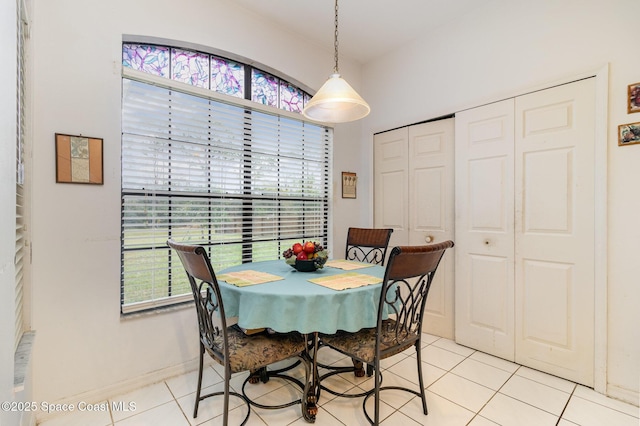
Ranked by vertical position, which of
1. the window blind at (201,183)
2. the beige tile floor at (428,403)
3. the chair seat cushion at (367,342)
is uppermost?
the window blind at (201,183)

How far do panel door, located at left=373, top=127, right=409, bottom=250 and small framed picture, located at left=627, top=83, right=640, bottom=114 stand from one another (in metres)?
1.67

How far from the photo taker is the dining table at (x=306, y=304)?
151cm

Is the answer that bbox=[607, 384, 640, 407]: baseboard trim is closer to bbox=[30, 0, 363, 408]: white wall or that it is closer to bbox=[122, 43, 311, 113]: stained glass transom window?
bbox=[30, 0, 363, 408]: white wall

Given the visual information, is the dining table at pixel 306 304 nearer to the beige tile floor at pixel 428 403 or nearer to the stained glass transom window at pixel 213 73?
the beige tile floor at pixel 428 403

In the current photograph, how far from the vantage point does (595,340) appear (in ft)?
6.58

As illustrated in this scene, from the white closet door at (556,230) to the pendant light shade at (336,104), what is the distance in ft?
4.52

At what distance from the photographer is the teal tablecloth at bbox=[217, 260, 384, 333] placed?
1.51 m

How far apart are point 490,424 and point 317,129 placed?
113 inches

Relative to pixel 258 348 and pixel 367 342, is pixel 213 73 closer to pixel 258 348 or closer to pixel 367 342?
pixel 258 348

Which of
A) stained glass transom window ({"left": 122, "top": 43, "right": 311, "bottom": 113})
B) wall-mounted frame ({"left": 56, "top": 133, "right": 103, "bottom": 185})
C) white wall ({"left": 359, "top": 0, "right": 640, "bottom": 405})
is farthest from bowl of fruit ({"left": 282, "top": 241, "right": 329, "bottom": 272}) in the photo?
white wall ({"left": 359, "top": 0, "right": 640, "bottom": 405})

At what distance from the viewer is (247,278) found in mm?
1845

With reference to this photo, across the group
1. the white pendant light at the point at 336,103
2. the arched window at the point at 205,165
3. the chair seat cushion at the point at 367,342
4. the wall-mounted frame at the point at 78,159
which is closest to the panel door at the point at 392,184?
the arched window at the point at 205,165

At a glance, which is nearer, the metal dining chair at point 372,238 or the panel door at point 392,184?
the metal dining chair at point 372,238

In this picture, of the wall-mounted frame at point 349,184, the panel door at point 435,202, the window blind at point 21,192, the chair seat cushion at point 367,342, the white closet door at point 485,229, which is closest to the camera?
the window blind at point 21,192
